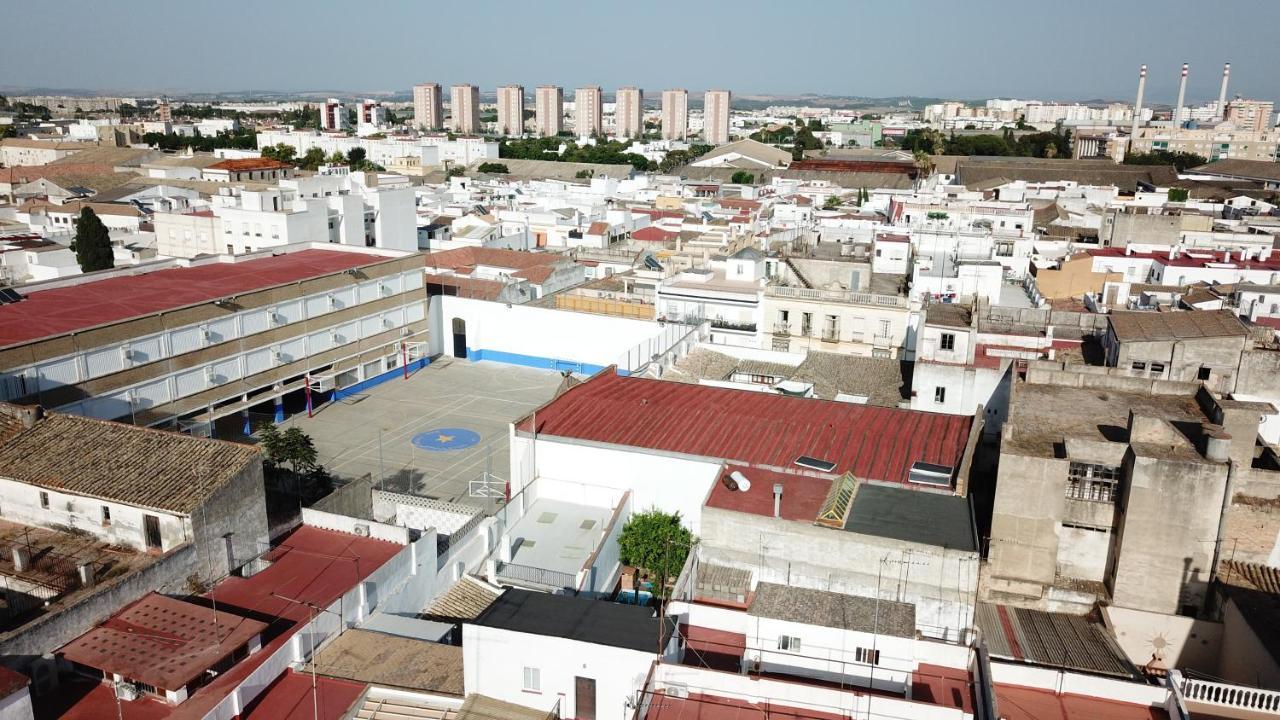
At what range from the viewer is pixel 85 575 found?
53.8 ft

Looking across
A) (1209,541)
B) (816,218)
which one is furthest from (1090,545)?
(816,218)

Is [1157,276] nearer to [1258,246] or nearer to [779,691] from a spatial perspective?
[1258,246]

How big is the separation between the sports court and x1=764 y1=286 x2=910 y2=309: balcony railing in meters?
10.9

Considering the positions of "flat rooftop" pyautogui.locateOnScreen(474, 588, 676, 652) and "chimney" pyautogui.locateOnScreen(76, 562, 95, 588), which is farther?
"chimney" pyautogui.locateOnScreen(76, 562, 95, 588)

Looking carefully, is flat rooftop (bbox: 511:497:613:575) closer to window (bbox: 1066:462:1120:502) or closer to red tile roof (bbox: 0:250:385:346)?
window (bbox: 1066:462:1120:502)

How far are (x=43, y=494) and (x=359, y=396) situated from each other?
18559 mm

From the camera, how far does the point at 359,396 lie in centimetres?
3697

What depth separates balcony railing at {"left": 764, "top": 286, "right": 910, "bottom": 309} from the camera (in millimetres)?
32219

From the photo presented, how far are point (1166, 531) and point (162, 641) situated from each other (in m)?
18.2

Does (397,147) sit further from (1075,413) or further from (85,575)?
(1075,413)

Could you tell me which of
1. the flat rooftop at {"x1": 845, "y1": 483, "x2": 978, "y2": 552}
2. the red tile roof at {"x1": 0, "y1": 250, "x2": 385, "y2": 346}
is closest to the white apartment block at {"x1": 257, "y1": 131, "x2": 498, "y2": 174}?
the red tile roof at {"x1": 0, "y1": 250, "x2": 385, "y2": 346}

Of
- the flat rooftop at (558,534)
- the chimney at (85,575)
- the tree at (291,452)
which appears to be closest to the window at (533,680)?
the flat rooftop at (558,534)

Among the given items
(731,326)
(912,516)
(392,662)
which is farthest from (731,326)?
(392,662)

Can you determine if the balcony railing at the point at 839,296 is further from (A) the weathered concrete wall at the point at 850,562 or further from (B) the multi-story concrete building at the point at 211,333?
(A) the weathered concrete wall at the point at 850,562
